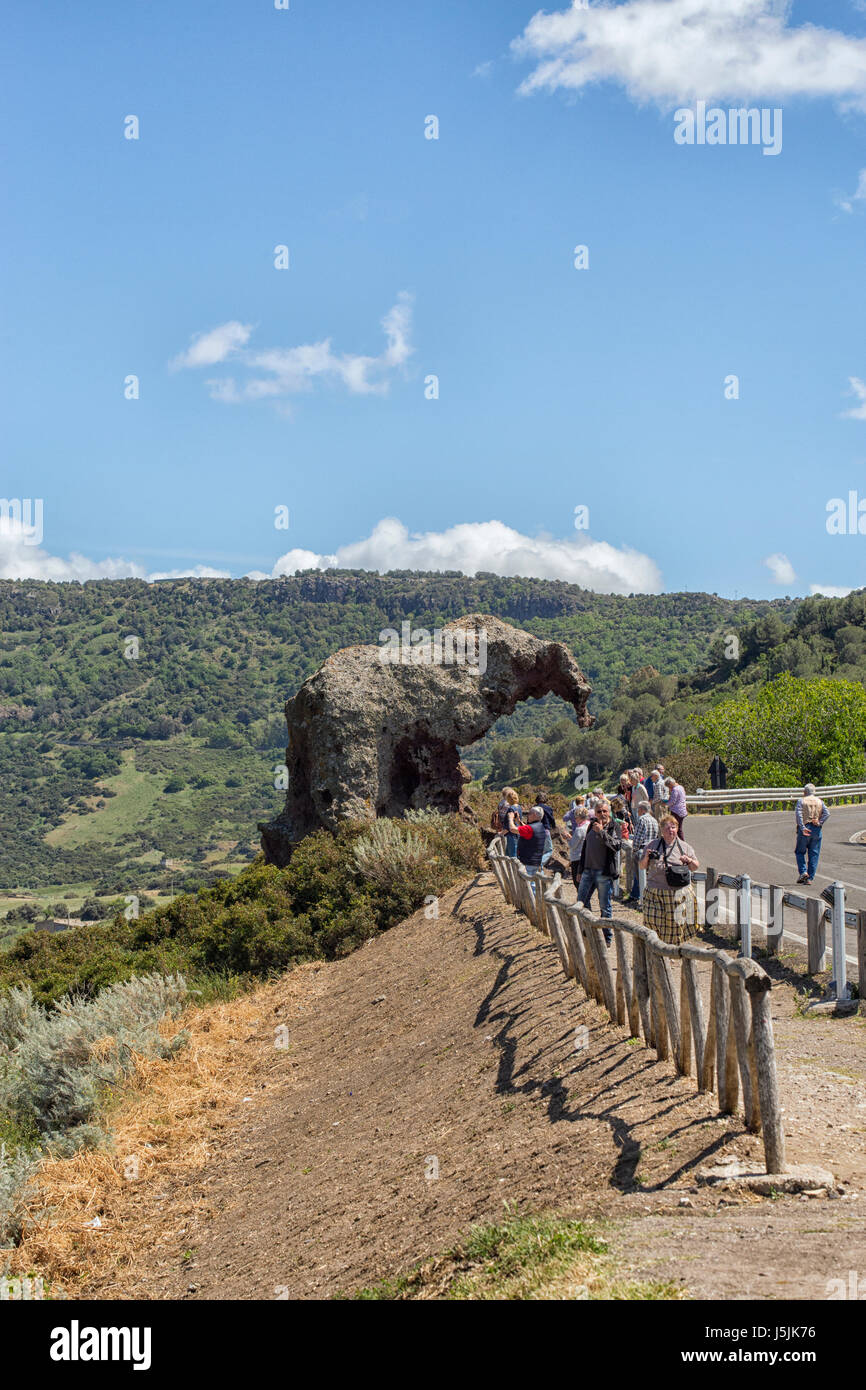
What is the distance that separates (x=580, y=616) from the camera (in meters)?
137

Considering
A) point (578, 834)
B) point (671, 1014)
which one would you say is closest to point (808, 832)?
point (578, 834)

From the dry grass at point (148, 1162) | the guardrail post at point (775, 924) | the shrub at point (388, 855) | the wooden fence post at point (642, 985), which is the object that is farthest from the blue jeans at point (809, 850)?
the wooden fence post at point (642, 985)

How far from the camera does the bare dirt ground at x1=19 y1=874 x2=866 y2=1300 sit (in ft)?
17.1

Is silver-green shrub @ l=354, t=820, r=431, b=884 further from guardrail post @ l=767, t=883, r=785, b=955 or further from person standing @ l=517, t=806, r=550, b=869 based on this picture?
guardrail post @ l=767, t=883, r=785, b=955

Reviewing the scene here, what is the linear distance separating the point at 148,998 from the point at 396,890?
494 cm

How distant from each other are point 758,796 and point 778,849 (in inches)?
575

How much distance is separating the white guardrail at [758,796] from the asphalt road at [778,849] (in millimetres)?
1157

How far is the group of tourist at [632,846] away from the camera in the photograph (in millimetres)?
9625

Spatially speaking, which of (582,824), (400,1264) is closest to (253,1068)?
(582,824)

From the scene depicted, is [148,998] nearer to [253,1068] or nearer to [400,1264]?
[253,1068]

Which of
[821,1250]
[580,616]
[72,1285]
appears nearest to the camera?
[821,1250]

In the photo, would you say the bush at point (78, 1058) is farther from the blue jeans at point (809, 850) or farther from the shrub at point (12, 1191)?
the blue jeans at point (809, 850)

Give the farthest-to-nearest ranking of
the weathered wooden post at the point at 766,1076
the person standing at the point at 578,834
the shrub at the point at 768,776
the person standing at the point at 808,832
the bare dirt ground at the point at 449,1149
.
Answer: the shrub at the point at 768,776, the person standing at the point at 808,832, the person standing at the point at 578,834, the weathered wooden post at the point at 766,1076, the bare dirt ground at the point at 449,1149
